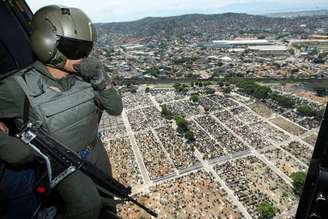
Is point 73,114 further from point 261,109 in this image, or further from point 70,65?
point 261,109

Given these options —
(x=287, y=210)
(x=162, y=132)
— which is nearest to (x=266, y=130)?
(x=162, y=132)

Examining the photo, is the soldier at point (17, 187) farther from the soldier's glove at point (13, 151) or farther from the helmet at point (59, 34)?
the helmet at point (59, 34)

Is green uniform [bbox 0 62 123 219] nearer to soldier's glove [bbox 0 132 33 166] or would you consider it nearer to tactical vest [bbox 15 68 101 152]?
tactical vest [bbox 15 68 101 152]

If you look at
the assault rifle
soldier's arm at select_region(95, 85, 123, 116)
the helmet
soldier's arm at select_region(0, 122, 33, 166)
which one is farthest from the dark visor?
soldier's arm at select_region(0, 122, 33, 166)

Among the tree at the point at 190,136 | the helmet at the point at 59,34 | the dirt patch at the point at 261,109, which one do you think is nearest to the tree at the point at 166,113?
the tree at the point at 190,136

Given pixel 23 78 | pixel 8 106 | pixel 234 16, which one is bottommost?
pixel 234 16

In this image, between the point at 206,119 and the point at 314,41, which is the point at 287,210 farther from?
the point at 314,41
